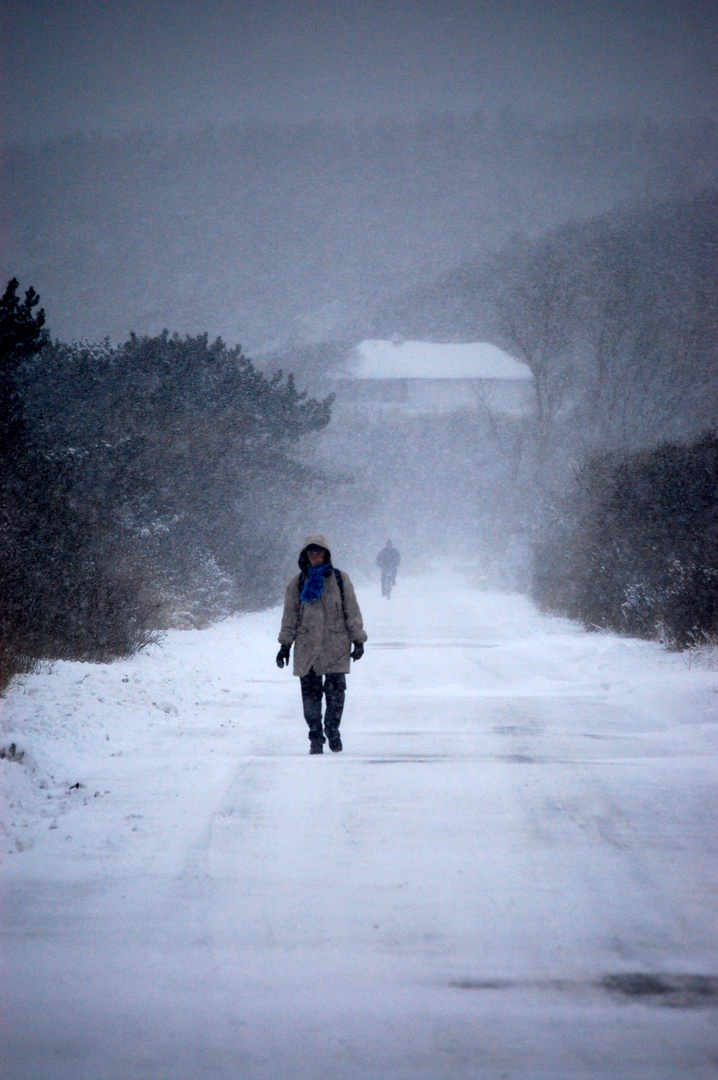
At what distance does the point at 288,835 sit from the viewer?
5.46 meters

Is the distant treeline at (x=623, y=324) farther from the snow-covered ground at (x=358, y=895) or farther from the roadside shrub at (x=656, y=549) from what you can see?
the snow-covered ground at (x=358, y=895)

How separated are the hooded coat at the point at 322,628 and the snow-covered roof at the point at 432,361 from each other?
69.2 m

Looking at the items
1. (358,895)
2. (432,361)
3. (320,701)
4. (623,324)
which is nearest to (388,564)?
(623,324)

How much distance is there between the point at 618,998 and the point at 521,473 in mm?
59640

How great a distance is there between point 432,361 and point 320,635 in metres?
76.4

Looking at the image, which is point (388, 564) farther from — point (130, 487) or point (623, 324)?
point (623, 324)

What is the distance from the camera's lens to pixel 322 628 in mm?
8094

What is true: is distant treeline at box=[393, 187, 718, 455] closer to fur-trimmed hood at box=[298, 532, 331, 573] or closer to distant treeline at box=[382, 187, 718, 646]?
distant treeline at box=[382, 187, 718, 646]

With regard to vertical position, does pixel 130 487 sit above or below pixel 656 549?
above

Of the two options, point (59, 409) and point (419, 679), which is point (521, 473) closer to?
point (59, 409)

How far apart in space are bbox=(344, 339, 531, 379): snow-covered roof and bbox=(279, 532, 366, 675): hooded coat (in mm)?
69190

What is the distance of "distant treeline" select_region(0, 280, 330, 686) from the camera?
11.9 meters

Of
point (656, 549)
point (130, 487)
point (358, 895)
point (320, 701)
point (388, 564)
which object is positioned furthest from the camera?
point (388, 564)

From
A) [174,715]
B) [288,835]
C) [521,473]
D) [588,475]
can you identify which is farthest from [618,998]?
[521,473]
